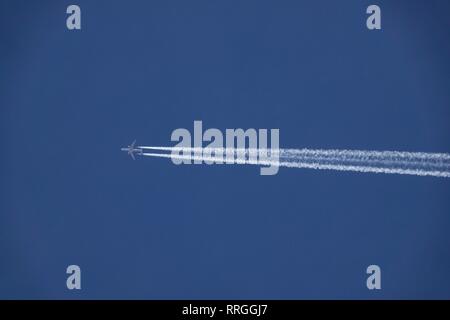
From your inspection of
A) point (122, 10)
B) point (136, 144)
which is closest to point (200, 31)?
point (122, 10)

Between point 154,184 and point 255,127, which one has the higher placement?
point 255,127

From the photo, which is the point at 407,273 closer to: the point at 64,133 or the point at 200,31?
the point at 200,31

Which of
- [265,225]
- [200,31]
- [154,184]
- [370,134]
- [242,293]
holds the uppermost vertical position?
[200,31]

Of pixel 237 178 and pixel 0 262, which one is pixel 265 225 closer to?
pixel 237 178

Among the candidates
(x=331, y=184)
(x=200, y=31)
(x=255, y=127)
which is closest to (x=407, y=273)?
(x=331, y=184)

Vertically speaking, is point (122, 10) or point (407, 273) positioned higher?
point (122, 10)
